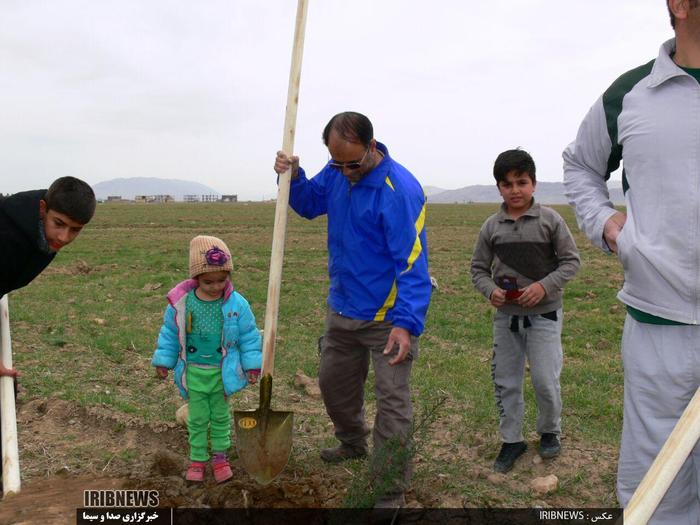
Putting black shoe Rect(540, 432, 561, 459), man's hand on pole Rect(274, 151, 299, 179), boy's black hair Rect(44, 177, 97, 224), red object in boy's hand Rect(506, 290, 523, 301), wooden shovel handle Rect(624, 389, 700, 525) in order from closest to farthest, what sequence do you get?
wooden shovel handle Rect(624, 389, 700, 525) < boy's black hair Rect(44, 177, 97, 224) < man's hand on pole Rect(274, 151, 299, 179) < red object in boy's hand Rect(506, 290, 523, 301) < black shoe Rect(540, 432, 561, 459)

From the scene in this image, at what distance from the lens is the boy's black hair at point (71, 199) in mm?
3158

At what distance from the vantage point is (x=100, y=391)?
214 inches

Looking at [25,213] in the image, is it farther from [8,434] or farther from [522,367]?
[522,367]

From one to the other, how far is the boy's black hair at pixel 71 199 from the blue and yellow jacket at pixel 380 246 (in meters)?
1.13

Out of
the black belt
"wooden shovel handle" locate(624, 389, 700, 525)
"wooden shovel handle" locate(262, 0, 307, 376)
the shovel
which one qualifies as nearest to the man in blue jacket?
"wooden shovel handle" locate(262, 0, 307, 376)

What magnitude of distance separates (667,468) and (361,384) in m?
2.29

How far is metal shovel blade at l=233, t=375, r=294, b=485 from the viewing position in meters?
3.43

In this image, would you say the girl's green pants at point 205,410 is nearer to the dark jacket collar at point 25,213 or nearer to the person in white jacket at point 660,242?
the dark jacket collar at point 25,213

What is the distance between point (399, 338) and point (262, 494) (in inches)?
47.7

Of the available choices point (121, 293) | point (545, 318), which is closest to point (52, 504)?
point (545, 318)

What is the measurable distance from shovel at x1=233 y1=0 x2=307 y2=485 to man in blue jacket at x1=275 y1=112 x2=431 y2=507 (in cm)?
25

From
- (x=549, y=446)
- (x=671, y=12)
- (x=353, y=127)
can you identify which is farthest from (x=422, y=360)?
(x=671, y=12)

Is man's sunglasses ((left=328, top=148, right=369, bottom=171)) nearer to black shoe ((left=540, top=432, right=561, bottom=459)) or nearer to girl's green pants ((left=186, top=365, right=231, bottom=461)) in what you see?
girl's green pants ((left=186, top=365, right=231, bottom=461))

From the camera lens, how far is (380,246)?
3.44 meters
